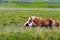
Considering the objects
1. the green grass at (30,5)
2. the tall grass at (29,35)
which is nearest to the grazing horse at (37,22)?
the tall grass at (29,35)

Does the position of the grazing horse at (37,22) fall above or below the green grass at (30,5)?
above

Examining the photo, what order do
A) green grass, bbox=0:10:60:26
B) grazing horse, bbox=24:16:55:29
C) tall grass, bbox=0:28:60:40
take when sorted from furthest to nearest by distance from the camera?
green grass, bbox=0:10:60:26 → grazing horse, bbox=24:16:55:29 → tall grass, bbox=0:28:60:40

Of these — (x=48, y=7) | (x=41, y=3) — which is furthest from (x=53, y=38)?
(x=41, y=3)

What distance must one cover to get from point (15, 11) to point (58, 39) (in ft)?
27.4

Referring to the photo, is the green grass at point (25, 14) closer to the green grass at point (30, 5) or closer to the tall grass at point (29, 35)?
the green grass at point (30, 5)

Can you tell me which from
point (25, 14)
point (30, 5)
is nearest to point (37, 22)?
point (25, 14)

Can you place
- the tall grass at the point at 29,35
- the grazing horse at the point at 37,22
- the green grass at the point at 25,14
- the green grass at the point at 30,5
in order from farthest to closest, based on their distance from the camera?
the green grass at the point at 30,5, the green grass at the point at 25,14, the grazing horse at the point at 37,22, the tall grass at the point at 29,35

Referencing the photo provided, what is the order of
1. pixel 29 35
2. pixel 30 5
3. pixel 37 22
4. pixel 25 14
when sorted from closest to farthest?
1. pixel 29 35
2. pixel 37 22
3. pixel 25 14
4. pixel 30 5

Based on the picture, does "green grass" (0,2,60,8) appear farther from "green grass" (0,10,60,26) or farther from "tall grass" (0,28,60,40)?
"tall grass" (0,28,60,40)

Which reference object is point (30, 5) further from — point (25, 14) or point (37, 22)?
point (37, 22)

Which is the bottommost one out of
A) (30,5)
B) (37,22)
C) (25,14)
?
(30,5)

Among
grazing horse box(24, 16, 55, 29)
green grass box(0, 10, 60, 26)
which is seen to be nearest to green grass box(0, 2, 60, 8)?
green grass box(0, 10, 60, 26)

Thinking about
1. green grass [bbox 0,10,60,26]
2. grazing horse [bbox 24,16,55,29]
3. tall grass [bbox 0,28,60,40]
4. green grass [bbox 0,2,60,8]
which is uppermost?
tall grass [bbox 0,28,60,40]

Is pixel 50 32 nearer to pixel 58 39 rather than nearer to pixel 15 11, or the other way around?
pixel 58 39
